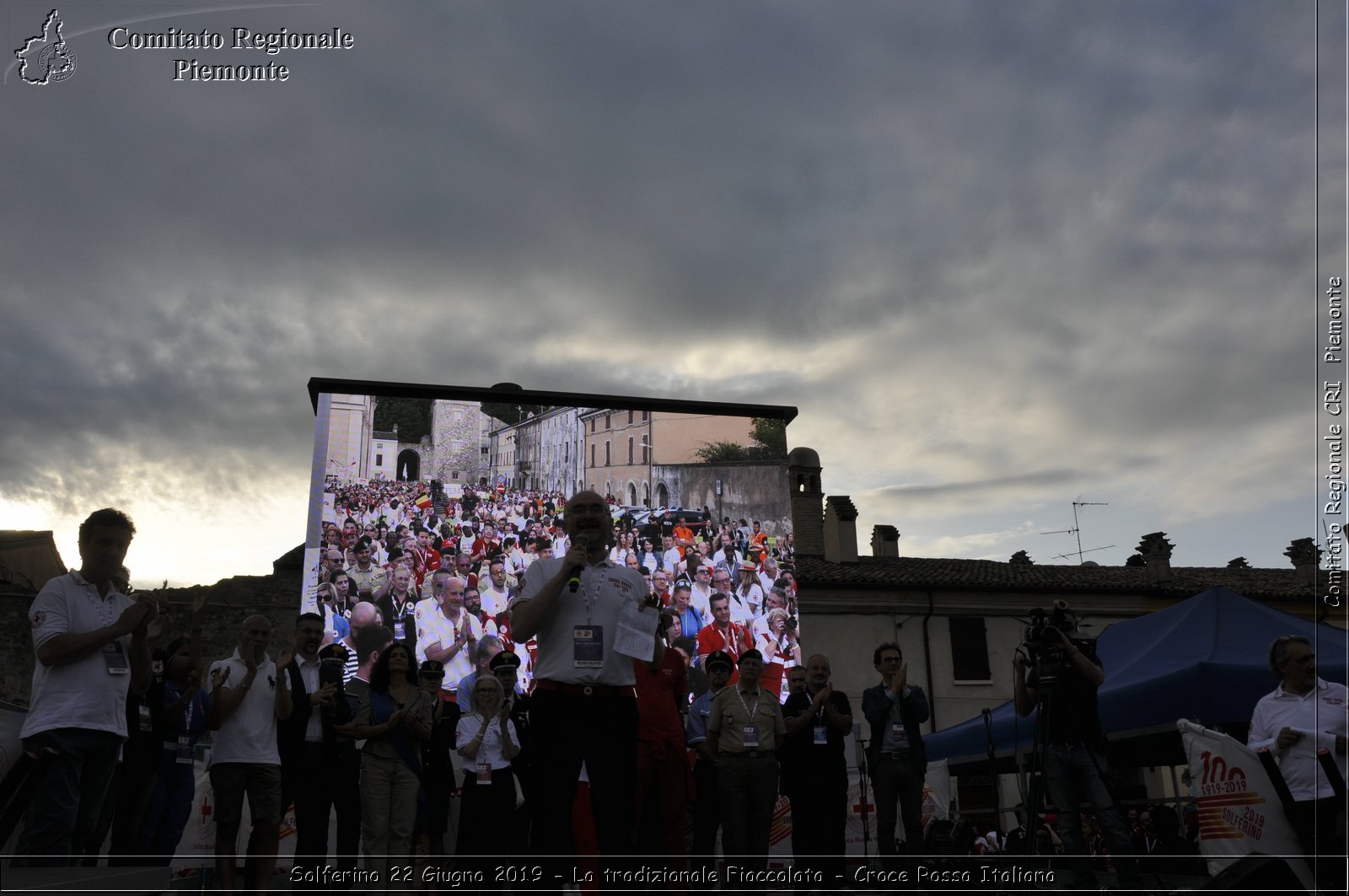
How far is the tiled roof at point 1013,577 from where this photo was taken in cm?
2842

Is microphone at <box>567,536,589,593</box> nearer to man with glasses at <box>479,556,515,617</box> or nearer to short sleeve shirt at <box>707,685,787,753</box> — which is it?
short sleeve shirt at <box>707,685,787,753</box>

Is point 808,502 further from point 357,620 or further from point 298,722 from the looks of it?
point 298,722

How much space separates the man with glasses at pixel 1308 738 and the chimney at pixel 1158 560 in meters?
27.7

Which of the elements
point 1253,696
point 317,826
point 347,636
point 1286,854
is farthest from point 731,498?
point 1286,854

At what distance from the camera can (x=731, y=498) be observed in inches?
615

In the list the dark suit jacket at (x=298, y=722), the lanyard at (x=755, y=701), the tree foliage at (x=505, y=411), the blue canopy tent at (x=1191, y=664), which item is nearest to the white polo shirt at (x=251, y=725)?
the dark suit jacket at (x=298, y=722)

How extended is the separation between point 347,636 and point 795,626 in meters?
6.51

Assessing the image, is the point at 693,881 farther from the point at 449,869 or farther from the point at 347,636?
the point at 347,636

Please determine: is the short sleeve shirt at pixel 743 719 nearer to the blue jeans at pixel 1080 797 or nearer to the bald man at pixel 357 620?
the blue jeans at pixel 1080 797

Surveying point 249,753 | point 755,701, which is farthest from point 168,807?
point 755,701

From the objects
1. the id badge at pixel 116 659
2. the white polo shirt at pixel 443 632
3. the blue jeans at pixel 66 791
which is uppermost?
the white polo shirt at pixel 443 632

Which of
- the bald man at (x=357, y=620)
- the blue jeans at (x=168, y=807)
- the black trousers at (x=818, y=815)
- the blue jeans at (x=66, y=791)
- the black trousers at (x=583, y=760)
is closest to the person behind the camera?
the black trousers at (x=583, y=760)

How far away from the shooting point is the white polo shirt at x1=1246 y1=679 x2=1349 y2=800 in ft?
16.7

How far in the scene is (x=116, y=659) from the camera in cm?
480
